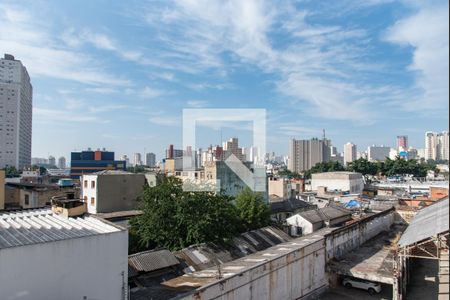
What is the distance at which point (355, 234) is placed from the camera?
13.5 m

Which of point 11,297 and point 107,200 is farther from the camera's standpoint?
point 107,200

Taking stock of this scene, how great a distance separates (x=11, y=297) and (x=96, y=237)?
1.49 metres

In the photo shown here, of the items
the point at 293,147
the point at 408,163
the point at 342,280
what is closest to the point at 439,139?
the point at 293,147

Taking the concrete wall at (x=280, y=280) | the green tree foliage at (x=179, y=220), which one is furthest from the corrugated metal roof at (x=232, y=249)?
the concrete wall at (x=280, y=280)

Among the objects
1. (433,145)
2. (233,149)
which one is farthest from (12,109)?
(433,145)

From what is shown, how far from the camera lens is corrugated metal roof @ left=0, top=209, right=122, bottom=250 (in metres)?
5.62

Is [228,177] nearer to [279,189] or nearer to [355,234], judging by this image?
[279,189]

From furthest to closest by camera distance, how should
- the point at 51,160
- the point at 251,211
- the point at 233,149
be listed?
the point at 51,160 < the point at 233,149 < the point at 251,211

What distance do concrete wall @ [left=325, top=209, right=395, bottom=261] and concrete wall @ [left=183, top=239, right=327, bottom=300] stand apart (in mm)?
780

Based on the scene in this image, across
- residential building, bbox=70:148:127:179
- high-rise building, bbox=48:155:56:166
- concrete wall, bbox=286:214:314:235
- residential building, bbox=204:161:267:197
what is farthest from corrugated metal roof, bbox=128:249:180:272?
high-rise building, bbox=48:155:56:166

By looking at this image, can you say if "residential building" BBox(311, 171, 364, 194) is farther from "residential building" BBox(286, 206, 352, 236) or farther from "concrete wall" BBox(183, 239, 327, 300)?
"concrete wall" BBox(183, 239, 327, 300)

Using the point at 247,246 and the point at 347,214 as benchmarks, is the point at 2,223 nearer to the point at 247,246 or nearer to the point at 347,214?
the point at 247,246

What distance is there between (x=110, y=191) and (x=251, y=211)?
8.69 metres

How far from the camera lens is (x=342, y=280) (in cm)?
1173
